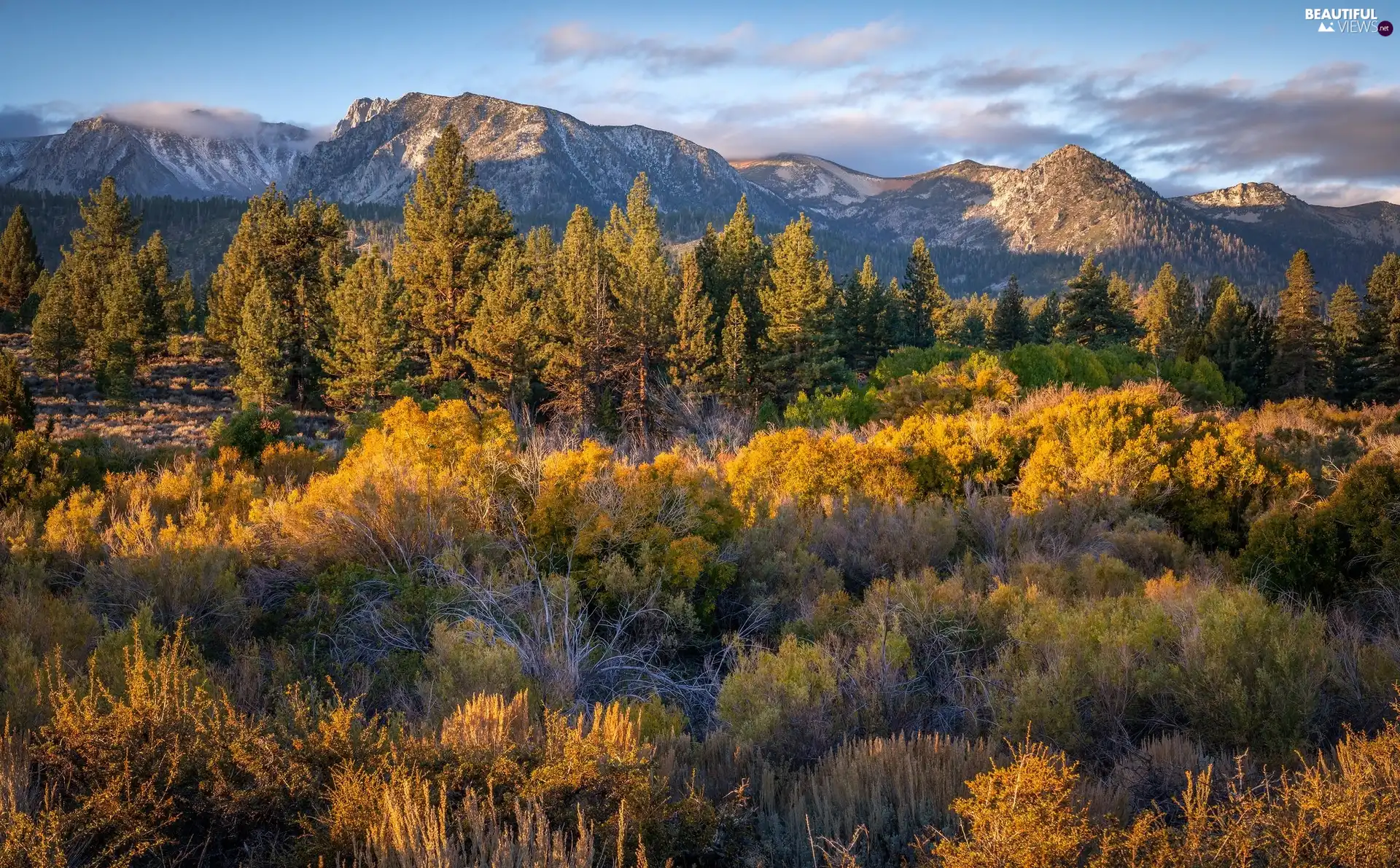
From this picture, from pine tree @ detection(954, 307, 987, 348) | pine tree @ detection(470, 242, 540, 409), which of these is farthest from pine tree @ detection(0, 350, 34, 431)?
pine tree @ detection(954, 307, 987, 348)

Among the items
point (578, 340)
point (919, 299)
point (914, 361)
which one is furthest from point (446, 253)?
point (919, 299)

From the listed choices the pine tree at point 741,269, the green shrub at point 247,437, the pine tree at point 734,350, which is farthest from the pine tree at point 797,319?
the green shrub at point 247,437

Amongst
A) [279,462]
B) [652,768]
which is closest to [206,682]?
[652,768]

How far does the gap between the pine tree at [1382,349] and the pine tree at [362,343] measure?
46.4 meters

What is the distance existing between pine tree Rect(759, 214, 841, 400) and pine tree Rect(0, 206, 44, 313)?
42.7 m

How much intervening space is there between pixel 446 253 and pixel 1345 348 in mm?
47879

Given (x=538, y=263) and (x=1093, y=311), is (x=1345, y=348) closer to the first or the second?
(x=1093, y=311)

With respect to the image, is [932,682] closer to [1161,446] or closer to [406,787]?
[406,787]

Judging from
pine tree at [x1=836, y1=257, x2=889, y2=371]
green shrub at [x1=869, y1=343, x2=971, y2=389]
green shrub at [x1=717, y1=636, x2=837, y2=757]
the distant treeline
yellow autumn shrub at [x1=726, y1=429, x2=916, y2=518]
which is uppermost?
the distant treeline

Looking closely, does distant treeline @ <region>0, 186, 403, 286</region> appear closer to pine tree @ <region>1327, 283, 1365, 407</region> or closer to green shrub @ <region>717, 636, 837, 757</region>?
pine tree @ <region>1327, 283, 1365, 407</region>

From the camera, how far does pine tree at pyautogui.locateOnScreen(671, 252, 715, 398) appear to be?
29375 mm

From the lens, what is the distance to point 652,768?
3334 millimetres

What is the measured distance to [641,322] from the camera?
29.8m

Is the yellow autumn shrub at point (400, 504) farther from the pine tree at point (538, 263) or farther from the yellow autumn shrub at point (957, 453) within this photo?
the pine tree at point (538, 263)
